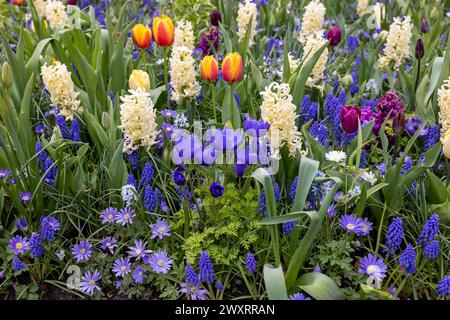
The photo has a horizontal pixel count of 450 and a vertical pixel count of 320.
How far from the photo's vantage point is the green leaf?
6.42 feet

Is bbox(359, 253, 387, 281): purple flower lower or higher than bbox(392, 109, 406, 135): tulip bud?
lower

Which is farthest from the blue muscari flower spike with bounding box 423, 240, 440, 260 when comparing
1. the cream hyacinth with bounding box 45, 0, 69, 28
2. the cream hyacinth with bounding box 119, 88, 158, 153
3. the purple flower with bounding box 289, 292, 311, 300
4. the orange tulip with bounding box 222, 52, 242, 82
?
the cream hyacinth with bounding box 45, 0, 69, 28

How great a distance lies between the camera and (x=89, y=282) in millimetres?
2156

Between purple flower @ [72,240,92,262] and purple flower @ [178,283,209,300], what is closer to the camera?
purple flower @ [178,283,209,300]

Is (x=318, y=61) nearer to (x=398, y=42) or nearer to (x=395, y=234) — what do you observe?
(x=398, y=42)

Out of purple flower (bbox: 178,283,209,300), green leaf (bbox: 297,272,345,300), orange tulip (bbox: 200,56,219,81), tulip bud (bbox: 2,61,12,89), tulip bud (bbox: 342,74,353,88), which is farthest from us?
tulip bud (bbox: 342,74,353,88)

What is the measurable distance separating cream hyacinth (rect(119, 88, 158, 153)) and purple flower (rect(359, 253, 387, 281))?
0.98 metres

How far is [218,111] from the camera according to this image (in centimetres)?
299

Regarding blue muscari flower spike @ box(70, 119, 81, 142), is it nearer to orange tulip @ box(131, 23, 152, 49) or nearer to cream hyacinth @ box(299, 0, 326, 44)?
orange tulip @ box(131, 23, 152, 49)

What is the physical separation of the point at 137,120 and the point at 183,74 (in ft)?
1.63

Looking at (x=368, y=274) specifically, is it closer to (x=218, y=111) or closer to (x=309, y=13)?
(x=218, y=111)

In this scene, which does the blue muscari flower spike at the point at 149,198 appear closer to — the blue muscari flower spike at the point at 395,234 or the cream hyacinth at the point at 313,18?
the blue muscari flower spike at the point at 395,234

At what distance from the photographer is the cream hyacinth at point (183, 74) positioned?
265cm
